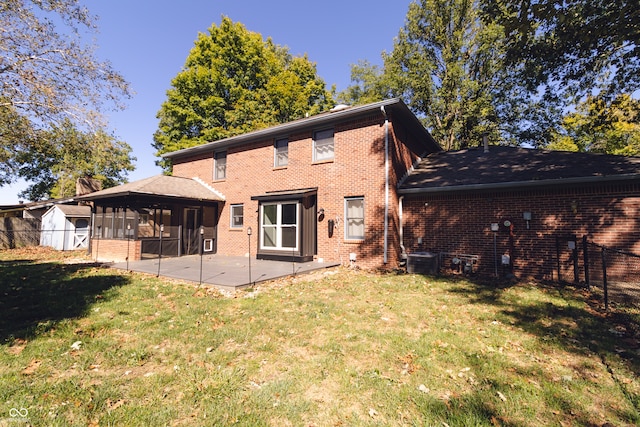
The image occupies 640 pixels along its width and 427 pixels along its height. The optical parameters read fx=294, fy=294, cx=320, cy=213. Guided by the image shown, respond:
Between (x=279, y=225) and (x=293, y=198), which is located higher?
(x=293, y=198)

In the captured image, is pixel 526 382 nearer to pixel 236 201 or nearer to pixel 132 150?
pixel 236 201

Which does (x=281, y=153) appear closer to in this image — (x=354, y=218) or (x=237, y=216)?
(x=237, y=216)

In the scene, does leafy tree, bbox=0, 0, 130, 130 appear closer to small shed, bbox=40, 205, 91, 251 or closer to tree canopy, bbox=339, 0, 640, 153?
small shed, bbox=40, 205, 91, 251

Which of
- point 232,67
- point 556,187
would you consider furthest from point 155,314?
point 232,67

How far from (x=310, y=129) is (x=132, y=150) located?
131 feet

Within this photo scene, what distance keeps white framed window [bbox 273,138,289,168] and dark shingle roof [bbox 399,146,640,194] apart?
213 inches

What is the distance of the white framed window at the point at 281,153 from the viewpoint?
44.3 feet

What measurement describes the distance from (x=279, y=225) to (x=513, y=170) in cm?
901

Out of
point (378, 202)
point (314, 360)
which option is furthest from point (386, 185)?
point (314, 360)

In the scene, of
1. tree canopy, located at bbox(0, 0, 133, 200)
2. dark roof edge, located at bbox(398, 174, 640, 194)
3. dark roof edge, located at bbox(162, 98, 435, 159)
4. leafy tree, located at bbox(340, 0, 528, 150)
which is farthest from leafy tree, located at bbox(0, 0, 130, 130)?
leafy tree, located at bbox(340, 0, 528, 150)

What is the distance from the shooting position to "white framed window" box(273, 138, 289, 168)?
13.5 metres

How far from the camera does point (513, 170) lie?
33.7ft

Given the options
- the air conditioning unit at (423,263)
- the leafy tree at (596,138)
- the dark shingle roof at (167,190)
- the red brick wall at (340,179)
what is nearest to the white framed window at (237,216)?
the red brick wall at (340,179)

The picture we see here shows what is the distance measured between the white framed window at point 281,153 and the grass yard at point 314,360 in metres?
7.97
